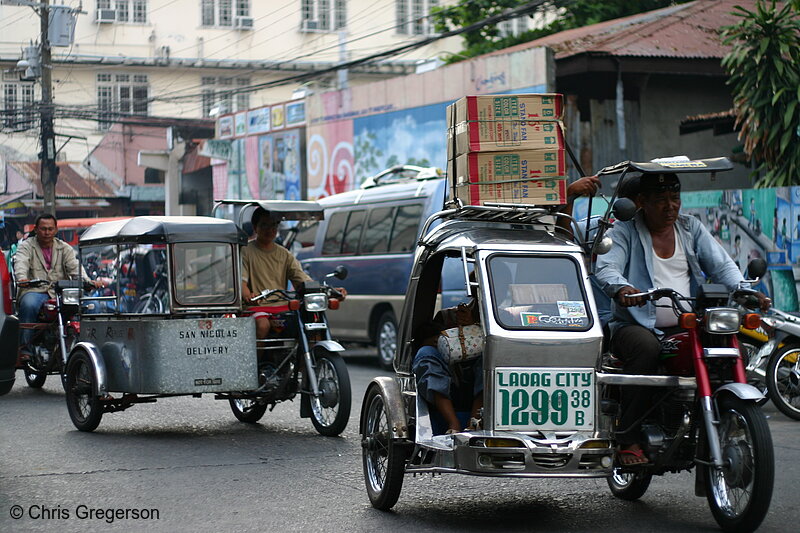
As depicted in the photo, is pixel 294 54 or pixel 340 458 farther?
pixel 294 54

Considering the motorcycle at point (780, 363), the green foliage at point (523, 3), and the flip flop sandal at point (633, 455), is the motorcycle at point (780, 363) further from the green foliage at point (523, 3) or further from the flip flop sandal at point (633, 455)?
the green foliage at point (523, 3)

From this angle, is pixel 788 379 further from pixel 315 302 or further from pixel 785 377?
pixel 315 302

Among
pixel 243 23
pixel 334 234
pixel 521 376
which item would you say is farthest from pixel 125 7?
pixel 521 376

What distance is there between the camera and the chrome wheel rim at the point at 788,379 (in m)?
10.2

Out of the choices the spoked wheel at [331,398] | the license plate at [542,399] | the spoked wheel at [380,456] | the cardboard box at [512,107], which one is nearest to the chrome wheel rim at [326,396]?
the spoked wheel at [331,398]

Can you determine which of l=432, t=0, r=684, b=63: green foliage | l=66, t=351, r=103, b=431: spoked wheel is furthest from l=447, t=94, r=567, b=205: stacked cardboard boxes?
l=432, t=0, r=684, b=63: green foliage

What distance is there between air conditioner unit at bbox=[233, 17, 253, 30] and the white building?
0.04 metres

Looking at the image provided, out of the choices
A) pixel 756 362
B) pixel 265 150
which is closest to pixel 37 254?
pixel 756 362

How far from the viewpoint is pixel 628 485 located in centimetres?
662

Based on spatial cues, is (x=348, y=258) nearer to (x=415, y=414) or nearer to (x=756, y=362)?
(x=756, y=362)

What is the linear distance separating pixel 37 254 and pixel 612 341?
28.2ft

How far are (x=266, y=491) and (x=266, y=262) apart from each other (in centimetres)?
354

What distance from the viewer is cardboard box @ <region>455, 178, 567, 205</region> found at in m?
6.69

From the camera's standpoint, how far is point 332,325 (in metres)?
17.2
